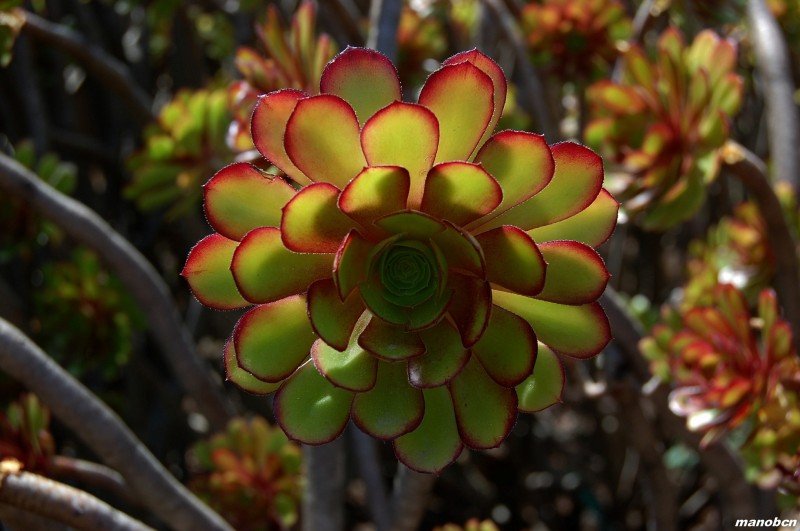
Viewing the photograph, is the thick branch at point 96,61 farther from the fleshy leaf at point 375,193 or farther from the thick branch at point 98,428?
the fleshy leaf at point 375,193

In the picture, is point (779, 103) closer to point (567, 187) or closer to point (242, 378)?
point (567, 187)

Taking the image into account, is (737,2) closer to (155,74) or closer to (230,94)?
(230,94)

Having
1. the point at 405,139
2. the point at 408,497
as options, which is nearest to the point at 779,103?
the point at 408,497

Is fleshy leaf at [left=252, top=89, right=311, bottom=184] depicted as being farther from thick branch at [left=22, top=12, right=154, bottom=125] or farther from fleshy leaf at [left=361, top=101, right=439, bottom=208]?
thick branch at [left=22, top=12, right=154, bottom=125]

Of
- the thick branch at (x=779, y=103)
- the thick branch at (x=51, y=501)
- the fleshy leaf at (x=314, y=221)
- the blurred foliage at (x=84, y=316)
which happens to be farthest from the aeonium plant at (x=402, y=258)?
the blurred foliage at (x=84, y=316)

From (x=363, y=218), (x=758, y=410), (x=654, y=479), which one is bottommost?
(x=654, y=479)

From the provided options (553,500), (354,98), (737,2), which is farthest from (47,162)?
(553,500)

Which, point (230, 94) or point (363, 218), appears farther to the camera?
point (230, 94)
